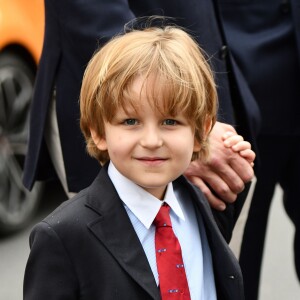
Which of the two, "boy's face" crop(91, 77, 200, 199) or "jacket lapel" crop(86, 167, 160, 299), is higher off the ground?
"boy's face" crop(91, 77, 200, 199)

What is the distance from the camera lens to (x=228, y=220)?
2799 mm

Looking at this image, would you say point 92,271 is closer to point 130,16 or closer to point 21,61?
point 130,16

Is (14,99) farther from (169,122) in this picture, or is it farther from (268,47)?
(169,122)

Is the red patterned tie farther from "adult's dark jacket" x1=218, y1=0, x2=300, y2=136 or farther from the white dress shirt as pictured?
"adult's dark jacket" x1=218, y1=0, x2=300, y2=136

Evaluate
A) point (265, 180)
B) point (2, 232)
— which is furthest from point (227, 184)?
point (2, 232)

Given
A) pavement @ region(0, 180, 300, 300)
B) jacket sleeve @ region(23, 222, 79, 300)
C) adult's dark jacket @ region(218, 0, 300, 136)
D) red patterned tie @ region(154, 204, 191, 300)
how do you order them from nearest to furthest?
1. jacket sleeve @ region(23, 222, 79, 300)
2. red patterned tie @ region(154, 204, 191, 300)
3. adult's dark jacket @ region(218, 0, 300, 136)
4. pavement @ region(0, 180, 300, 300)

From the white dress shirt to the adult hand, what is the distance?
1.08 ft

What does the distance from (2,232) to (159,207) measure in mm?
3378

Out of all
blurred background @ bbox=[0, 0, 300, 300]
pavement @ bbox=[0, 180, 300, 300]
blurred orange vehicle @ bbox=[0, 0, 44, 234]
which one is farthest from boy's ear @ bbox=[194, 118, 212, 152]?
blurred orange vehicle @ bbox=[0, 0, 44, 234]

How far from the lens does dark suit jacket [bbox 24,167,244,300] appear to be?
2090mm

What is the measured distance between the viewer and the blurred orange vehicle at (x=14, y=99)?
17.8 feet

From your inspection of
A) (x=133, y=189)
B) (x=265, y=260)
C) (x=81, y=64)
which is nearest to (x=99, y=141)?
(x=133, y=189)

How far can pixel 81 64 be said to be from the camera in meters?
2.80

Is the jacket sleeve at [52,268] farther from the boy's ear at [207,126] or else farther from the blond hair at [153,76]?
the boy's ear at [207,126]
